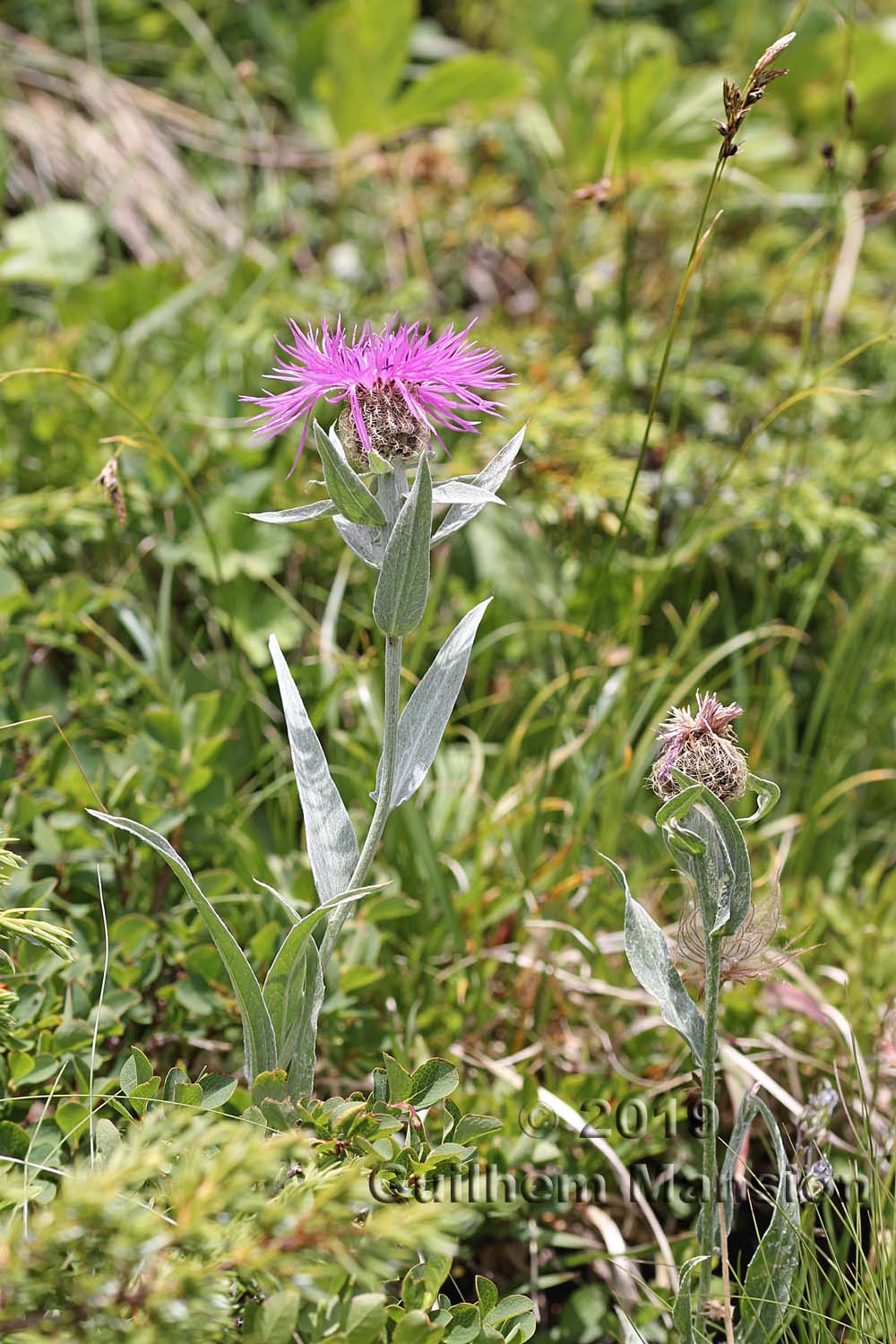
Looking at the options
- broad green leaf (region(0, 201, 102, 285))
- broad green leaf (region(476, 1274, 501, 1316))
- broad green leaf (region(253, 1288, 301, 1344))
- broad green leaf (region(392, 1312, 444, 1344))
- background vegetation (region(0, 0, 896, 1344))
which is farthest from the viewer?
broad green leaf (region(0, 201, 102, 285))

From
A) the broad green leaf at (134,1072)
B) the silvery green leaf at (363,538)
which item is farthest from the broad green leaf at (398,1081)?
the silvery green leaf at (363,538)

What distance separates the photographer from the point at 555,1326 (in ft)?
4.84

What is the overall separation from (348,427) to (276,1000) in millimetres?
582

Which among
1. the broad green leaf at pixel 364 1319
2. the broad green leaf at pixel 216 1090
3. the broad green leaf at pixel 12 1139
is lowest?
the broad green leaf at pixel 364 1319

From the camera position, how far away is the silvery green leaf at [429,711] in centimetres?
117

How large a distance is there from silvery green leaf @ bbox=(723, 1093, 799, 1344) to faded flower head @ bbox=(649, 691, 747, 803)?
1.10 feet

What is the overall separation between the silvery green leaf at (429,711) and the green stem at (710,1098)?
13.3 inches

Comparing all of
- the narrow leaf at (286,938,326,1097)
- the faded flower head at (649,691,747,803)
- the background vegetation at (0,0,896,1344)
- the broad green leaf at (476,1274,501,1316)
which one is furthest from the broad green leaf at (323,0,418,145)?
the broad green leaf at (476,1274,501,1316)

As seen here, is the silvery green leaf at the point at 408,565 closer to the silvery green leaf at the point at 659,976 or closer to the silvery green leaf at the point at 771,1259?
the silvery green leaf at the point at 659,976

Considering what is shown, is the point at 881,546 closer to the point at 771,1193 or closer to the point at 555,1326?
the point at 771,1193

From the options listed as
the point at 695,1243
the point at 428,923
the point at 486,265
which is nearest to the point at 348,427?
the point at 428,923

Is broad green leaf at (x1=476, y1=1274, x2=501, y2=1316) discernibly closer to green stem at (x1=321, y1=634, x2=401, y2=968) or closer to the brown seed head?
green stem at (x1=321, y1=634, x2=401, y2=968)

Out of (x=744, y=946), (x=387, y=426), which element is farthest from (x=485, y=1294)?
(x=387, y=426)

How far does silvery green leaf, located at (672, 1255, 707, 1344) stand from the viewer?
1.11m
